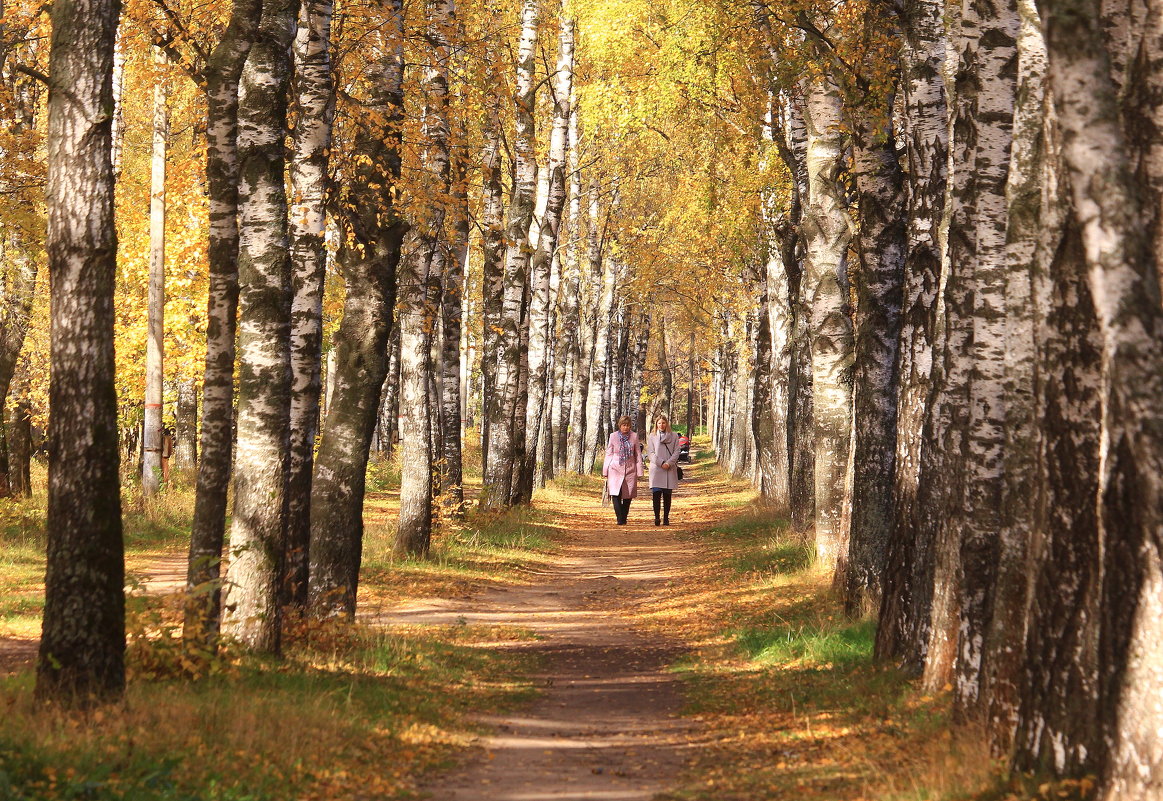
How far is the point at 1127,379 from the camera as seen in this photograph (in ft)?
16.7

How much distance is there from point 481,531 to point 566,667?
10.8 meters

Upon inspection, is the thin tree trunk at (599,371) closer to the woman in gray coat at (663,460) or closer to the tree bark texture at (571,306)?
the tree bark texture at (571,306)

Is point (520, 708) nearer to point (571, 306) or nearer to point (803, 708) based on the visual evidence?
point (803, 708)

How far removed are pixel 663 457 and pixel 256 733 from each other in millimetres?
18749

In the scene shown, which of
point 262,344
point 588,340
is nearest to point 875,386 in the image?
point 262,344

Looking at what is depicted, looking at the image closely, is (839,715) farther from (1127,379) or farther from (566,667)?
(1127,379)

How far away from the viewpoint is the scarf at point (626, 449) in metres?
25.9

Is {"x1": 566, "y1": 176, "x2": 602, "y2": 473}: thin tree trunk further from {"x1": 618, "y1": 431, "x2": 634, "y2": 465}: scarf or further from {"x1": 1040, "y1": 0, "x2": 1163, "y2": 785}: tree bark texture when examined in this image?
{"x1": 1040, "y1": 0, "x2": 1163, "y2": 785}: tree bark texture

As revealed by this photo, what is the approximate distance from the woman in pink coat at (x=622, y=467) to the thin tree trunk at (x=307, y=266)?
14830mm

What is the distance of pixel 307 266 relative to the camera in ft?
36.9

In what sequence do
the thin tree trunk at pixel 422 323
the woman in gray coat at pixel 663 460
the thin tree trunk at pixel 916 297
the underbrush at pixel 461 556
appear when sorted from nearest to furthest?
the thin tree trunk at pixel 916 297
the underbrush at pixel 461 556
the thin tree trunk at pixel 422 323
the woman in gray coat at pixel 663 460

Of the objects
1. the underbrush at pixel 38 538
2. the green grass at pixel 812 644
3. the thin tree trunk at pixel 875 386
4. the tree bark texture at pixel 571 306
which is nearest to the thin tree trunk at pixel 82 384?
the underbrush at pixel 38 538

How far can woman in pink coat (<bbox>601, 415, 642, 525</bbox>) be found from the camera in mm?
26000

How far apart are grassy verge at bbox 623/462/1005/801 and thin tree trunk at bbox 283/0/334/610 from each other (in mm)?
3630
